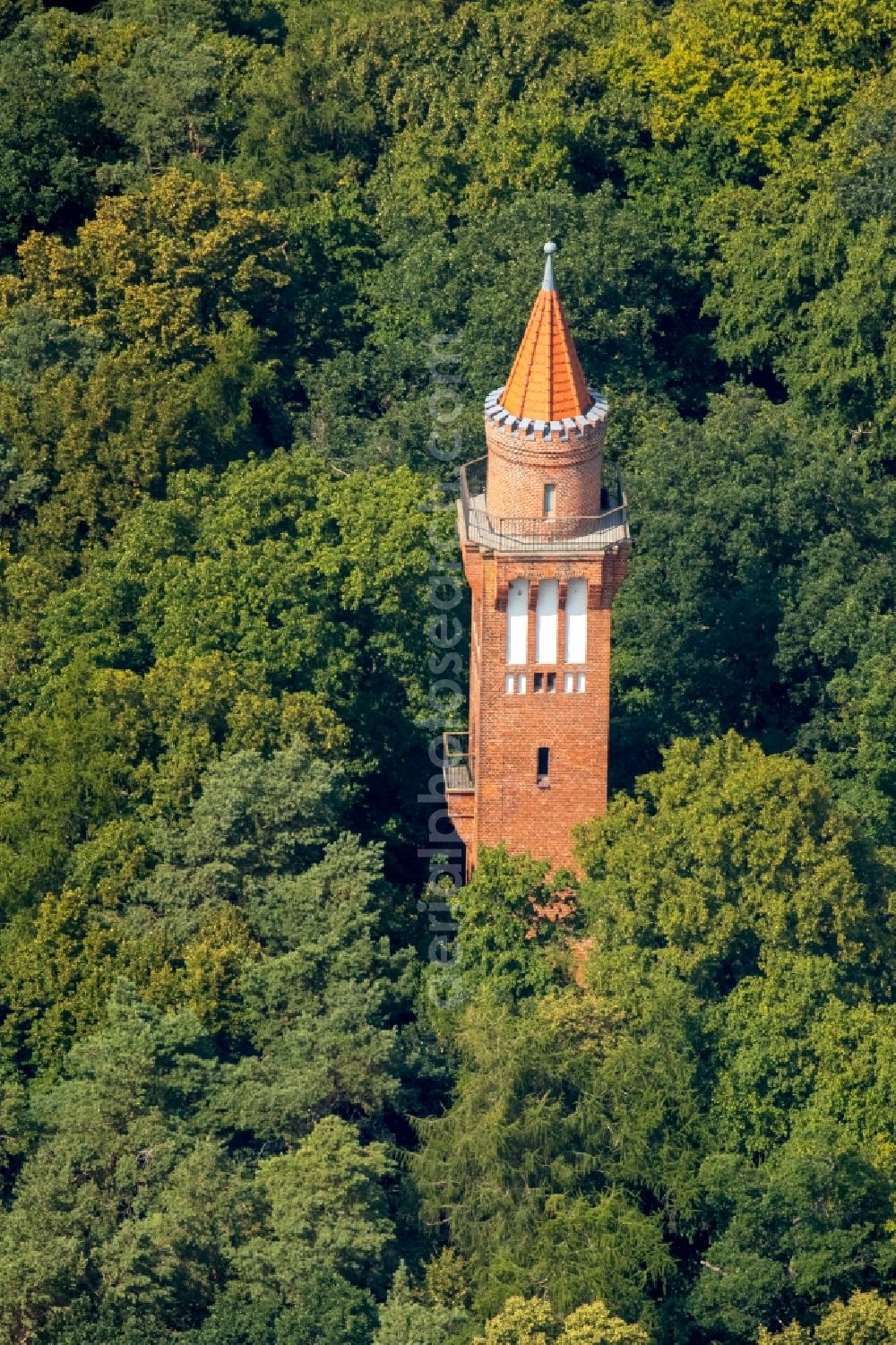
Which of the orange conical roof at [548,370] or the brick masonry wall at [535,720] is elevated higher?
the orange conical roof at [548,370]

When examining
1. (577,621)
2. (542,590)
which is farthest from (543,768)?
(542,590)

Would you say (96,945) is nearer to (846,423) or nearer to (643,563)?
(643,563)

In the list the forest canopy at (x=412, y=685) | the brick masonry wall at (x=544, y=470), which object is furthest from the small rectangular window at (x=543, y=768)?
the brick masonry wall at (x=544, y=470)

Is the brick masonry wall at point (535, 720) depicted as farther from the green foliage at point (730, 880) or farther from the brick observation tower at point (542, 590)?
the green foliage at point (730, 880)

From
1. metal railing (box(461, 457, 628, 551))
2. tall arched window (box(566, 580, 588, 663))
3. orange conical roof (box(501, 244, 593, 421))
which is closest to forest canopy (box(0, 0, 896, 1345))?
tall arched window (box(566, 580, 588, 663))

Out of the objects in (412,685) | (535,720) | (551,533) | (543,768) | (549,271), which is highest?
(549,271)

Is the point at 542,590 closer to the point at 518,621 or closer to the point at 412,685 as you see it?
the point at 518,621

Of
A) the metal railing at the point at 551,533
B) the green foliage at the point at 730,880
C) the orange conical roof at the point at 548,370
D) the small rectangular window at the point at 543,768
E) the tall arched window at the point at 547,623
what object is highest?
the orange conical roof at the point at 548,370

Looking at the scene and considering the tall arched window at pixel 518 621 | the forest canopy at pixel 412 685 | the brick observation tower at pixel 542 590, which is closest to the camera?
the forest canopy at pixel 412 685
